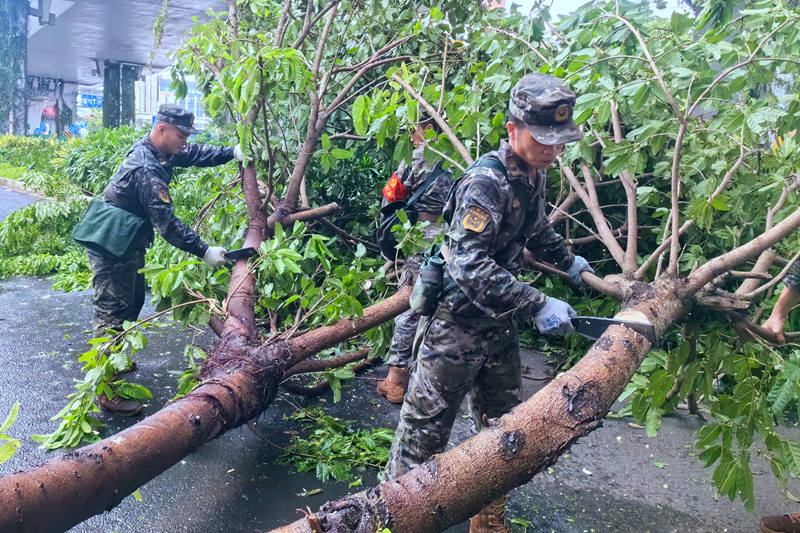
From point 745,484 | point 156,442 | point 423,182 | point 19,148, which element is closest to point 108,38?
point 19,148

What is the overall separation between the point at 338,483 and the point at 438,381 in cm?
107

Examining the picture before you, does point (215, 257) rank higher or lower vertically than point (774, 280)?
lower

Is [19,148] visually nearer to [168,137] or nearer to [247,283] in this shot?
[168,137]

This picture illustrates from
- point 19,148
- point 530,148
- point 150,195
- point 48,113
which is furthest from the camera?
point 48,113

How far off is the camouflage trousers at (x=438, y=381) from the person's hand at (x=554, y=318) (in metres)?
0.31

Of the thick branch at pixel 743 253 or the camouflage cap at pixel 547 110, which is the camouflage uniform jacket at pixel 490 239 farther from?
the thick branch at pixel 743 253

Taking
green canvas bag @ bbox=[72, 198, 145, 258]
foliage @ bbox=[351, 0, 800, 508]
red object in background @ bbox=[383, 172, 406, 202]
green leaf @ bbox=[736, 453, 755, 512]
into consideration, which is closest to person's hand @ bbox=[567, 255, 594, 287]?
foliage @ bbox=[351, 0, 800, 508]

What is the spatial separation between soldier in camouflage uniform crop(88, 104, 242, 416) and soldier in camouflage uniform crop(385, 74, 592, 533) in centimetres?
205

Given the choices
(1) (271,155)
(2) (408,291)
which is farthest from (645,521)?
(1) (271,155)

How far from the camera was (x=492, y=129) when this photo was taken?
3.76 meters

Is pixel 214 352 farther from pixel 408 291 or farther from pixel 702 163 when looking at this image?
pixel 702 163

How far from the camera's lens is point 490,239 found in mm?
2551

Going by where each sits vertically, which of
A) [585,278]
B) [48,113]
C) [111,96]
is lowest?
[48,113]

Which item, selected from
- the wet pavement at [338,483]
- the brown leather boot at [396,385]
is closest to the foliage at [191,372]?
the wet pavement at [338,483]
